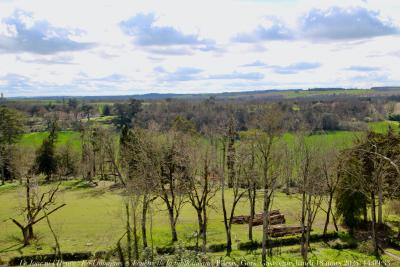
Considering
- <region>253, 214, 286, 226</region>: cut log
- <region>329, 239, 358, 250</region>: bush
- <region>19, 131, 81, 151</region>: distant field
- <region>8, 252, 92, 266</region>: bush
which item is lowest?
<region>329, 239, 358, 250</region>: bush

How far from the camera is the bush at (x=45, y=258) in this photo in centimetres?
3259

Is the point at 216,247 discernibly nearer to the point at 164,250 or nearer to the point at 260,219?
the point at 164,250

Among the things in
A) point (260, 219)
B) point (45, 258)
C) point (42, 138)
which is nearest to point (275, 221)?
point (260, 219)

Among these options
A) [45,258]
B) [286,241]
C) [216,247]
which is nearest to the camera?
[45,258]

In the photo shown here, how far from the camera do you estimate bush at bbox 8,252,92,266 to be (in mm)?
32594

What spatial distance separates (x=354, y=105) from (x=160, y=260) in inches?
6176

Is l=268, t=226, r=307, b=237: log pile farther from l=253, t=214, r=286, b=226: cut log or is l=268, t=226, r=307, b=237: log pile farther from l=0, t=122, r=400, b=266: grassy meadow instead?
l=253, t=214, r=286, b=226: cut log

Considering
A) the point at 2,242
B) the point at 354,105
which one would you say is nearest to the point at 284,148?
the point at 2,242

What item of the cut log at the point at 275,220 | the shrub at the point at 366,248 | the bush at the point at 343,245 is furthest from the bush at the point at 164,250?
the shrub at the point at 366,248

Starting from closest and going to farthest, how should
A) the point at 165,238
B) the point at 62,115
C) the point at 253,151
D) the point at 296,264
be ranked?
the point at 296,264, the point at 253,151, the point at 165,238, the point at 62,115

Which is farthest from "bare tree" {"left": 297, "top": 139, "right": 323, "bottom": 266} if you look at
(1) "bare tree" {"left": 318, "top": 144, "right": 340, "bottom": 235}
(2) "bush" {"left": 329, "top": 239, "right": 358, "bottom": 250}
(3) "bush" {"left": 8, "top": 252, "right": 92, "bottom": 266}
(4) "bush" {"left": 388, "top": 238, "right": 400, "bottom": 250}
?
(3) "bush" {"left": 8, "top": 252, "right": 92, "bottom": 266}

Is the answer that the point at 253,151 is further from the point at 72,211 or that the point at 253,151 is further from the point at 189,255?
the point at 72,211

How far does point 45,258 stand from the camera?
3353 cm

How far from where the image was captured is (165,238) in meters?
38.0
